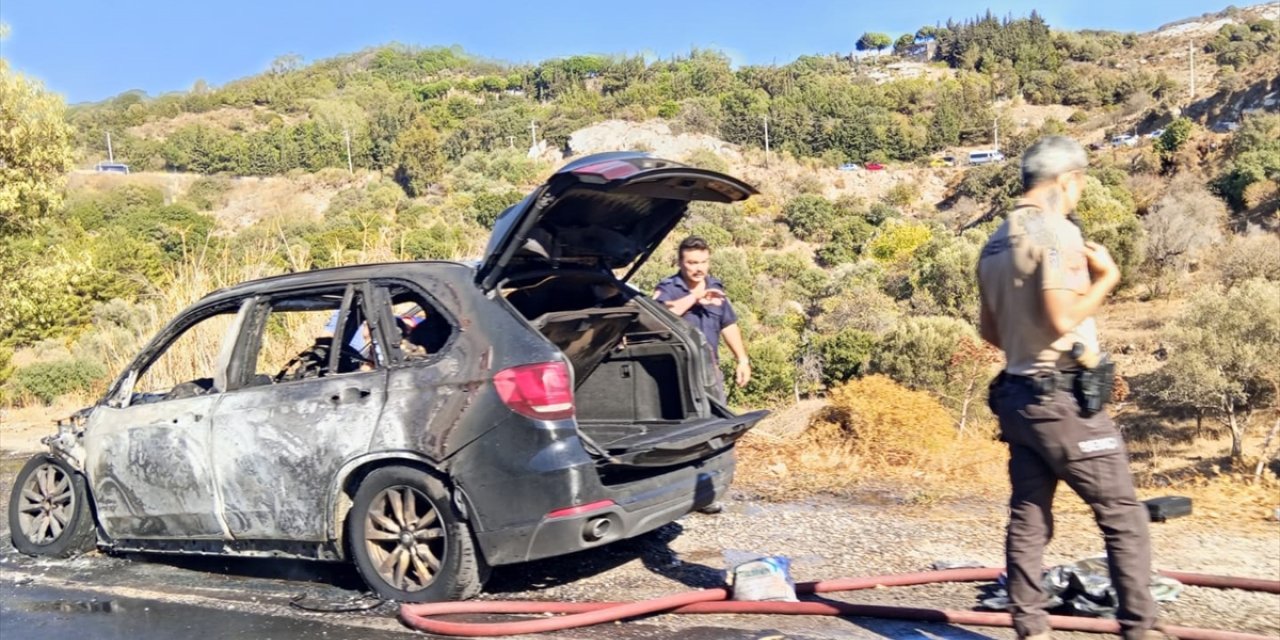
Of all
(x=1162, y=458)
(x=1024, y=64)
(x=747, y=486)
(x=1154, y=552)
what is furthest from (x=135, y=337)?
(x=1024, y=64)

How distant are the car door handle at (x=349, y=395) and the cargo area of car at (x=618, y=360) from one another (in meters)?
1.02

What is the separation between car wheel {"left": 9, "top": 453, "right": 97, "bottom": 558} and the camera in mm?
6270

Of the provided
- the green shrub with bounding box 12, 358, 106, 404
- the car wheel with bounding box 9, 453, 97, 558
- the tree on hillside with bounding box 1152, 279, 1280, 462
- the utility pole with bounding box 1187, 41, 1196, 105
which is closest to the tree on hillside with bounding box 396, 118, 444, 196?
the utility pole with bounding box 1187, 41, 1196, 105

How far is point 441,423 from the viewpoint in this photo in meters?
4.77

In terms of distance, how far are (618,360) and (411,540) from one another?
1.76m

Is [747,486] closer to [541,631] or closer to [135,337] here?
[541,631]

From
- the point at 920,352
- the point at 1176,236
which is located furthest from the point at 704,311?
the point at 1176,236

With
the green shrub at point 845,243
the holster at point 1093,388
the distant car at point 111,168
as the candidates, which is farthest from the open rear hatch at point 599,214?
the distant car at point 111,168

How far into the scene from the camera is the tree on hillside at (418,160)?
7888 cm

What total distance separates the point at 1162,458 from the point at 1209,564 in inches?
789

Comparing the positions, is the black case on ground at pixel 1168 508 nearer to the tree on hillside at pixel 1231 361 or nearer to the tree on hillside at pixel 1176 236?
the tree on hillside at pixel 1231 361

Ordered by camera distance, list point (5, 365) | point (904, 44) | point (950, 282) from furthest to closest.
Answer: point (904, 44)
point (950, 282)
point (5, 365)

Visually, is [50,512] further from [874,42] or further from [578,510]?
[874,42]

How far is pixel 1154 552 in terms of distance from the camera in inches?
205
